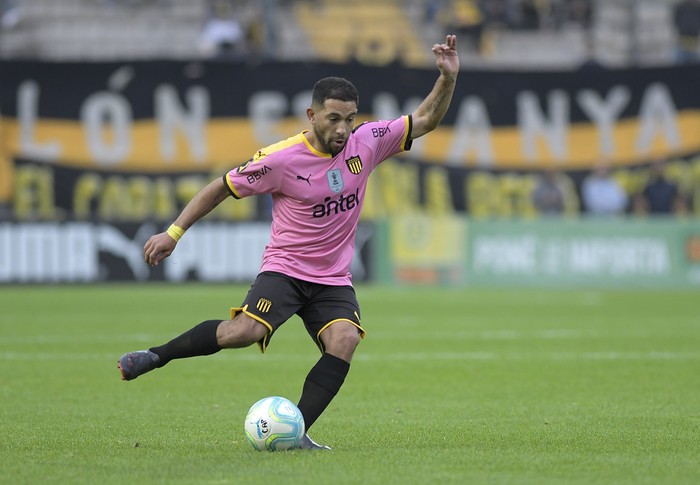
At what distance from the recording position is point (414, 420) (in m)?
8.05

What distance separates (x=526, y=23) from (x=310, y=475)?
2340 centimetres

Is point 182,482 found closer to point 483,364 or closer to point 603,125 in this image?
point 483,364

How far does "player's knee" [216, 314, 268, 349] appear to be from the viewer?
6859 millimetres

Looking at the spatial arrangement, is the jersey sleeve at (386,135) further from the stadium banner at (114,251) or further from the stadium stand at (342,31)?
the stadium stand at (342,31)

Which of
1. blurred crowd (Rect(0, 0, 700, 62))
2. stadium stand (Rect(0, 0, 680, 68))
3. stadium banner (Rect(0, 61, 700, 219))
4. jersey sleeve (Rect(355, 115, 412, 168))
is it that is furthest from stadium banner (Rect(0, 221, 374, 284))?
jersey sleeve (Rect(355, 115, 412, 168))

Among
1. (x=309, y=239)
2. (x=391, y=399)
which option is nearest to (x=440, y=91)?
(x=309, y=239)

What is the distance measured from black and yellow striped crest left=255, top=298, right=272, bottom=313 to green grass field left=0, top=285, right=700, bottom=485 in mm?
779

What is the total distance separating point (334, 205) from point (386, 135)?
568 millimetres

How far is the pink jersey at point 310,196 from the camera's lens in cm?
Answer: 700

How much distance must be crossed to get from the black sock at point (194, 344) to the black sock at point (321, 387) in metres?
0.56

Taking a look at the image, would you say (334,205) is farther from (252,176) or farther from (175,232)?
(175,232)

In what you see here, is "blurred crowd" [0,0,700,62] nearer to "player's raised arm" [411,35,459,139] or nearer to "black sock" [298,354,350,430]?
"player's raised arm" [411,35,459,139]

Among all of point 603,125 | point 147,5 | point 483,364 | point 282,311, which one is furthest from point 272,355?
point 147,5

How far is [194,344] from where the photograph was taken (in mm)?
6934
